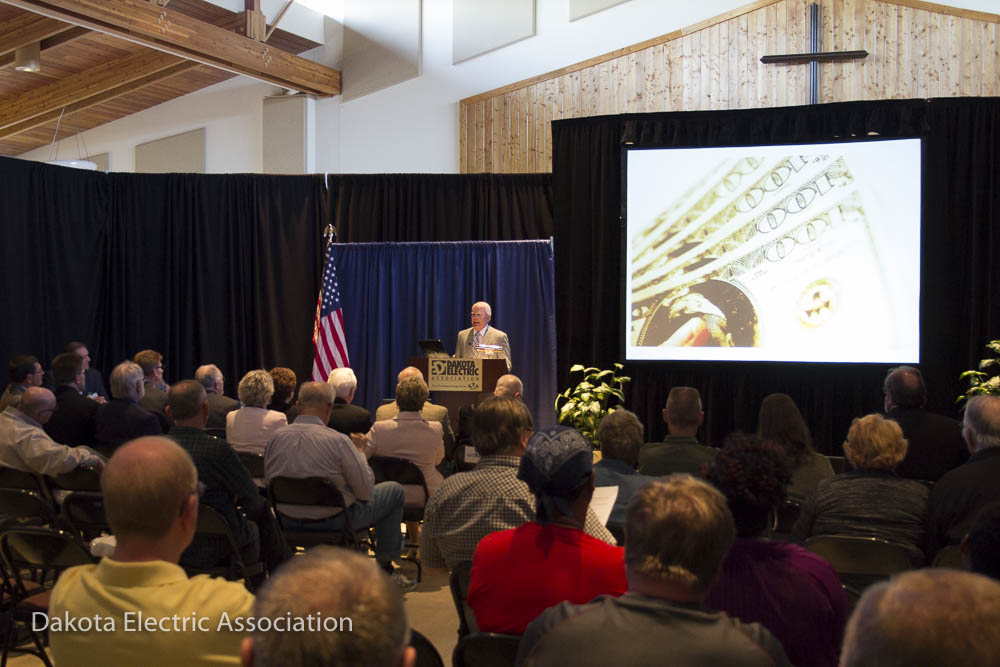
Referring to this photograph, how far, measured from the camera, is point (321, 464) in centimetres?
418

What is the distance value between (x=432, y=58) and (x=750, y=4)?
12.3 ft

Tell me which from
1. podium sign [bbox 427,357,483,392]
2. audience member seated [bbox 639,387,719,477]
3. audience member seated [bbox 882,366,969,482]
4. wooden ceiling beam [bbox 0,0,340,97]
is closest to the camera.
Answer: audience member seated [bbox 639,387,719,477]

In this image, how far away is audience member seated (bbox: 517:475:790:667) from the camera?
4.85 ft

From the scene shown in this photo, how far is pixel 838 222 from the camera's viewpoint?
740 centimetres

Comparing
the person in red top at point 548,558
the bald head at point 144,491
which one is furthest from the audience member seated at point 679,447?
the bald head at point 144,491

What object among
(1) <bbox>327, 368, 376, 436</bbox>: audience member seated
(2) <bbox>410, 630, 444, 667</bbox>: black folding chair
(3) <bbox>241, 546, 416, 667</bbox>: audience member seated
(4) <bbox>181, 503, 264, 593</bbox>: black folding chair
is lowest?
(4) <bbox>181, 503, 264, 593</bbox>: black folding chair

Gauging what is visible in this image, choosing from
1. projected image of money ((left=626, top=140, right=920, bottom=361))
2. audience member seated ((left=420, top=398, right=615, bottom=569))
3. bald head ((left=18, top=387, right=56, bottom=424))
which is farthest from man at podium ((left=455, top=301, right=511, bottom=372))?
audience member seated ((left=420, top=398, right=615, bottom=569))

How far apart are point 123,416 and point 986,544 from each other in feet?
14.8

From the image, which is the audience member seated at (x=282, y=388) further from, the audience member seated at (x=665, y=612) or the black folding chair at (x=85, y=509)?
the audience member seated at (x=665, y=612)

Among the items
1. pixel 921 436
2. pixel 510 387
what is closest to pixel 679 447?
pixel 921 436

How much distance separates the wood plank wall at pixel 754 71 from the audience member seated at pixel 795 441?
17.1 feet

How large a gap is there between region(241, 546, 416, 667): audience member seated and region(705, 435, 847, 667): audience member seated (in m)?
1.14

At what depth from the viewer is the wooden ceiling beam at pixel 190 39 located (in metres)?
7.92

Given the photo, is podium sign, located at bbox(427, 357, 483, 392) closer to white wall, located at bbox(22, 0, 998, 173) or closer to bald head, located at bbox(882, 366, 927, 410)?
bald head, located at bbox(882, 366, 927, 410)
